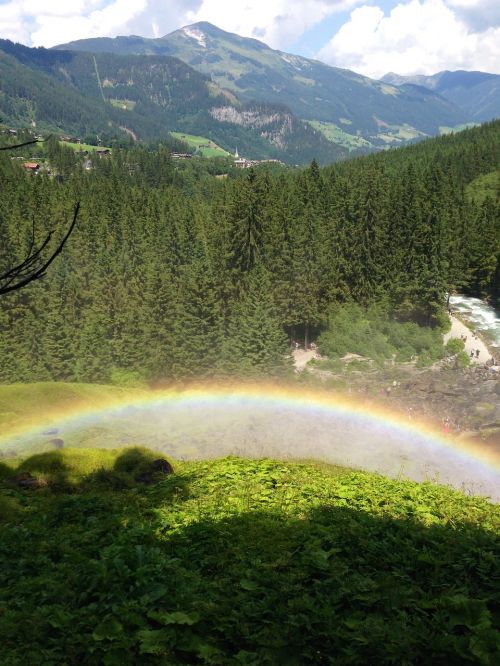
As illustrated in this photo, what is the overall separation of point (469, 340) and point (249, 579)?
61451 millimetres

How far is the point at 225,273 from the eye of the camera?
5881 cm

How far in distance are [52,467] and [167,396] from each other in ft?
98.2

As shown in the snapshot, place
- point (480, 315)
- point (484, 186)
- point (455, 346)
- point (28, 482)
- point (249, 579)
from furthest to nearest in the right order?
1. point (484, 186)
2. point (480, 315)
3. point (455, 346)
4. point (28, 482)
5. point (249, 579)

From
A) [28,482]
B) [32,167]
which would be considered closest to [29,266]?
[28,482]

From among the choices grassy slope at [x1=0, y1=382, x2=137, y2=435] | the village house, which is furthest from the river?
the village house

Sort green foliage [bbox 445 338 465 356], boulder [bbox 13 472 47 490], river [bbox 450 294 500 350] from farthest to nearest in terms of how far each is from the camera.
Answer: river [bbox 450 294 500 350]
green foliage [bbox 445 338 465 356]
boulder [bbox 13 472 47 490]

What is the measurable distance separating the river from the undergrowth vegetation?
53.8 m

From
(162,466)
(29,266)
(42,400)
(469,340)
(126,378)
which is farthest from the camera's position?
(469,340)

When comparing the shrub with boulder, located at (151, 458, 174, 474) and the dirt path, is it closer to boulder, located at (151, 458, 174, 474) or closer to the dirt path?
the dirt path

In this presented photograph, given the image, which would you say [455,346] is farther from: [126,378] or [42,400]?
[42,400]

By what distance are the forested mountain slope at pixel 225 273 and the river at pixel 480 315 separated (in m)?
4.13

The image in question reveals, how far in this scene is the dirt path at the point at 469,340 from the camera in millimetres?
58000

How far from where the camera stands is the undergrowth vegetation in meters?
6.28

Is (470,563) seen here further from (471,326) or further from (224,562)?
(471,326)
